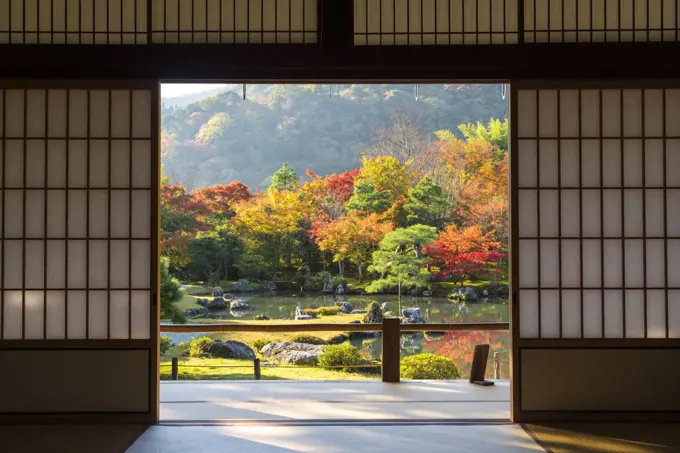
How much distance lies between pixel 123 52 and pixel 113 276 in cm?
144

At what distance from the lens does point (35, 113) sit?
4.29 metres

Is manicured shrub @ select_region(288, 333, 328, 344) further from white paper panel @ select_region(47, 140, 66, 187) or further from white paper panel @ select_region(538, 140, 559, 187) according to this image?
white paper panel @ select_region(538, 140, 559, 187)

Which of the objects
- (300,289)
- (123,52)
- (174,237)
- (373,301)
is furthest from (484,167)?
(123,52)

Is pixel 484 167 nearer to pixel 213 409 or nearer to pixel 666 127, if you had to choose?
pixel 666 127

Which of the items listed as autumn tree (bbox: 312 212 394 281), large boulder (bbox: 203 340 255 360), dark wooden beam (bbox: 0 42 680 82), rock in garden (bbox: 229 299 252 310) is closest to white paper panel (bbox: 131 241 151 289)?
dark wooden beam (bbox: 0 42 680 82)

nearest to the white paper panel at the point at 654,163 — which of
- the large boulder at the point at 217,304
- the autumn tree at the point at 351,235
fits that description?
the autumn tree at the point at 351,235

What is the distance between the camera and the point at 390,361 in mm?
5699

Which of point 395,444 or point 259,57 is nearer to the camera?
point 395,444

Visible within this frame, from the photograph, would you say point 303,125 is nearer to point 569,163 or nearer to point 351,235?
point 351,235

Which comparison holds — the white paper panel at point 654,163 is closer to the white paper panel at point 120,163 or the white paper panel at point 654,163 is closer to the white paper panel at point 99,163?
the white paper panel at point 120,163

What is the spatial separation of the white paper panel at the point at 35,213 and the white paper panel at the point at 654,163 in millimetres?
3962

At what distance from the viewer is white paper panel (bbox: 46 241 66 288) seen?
4.25 m

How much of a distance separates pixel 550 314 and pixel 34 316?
3.35 meters

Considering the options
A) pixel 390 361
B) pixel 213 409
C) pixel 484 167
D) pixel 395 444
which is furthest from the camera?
pixel 484 167
